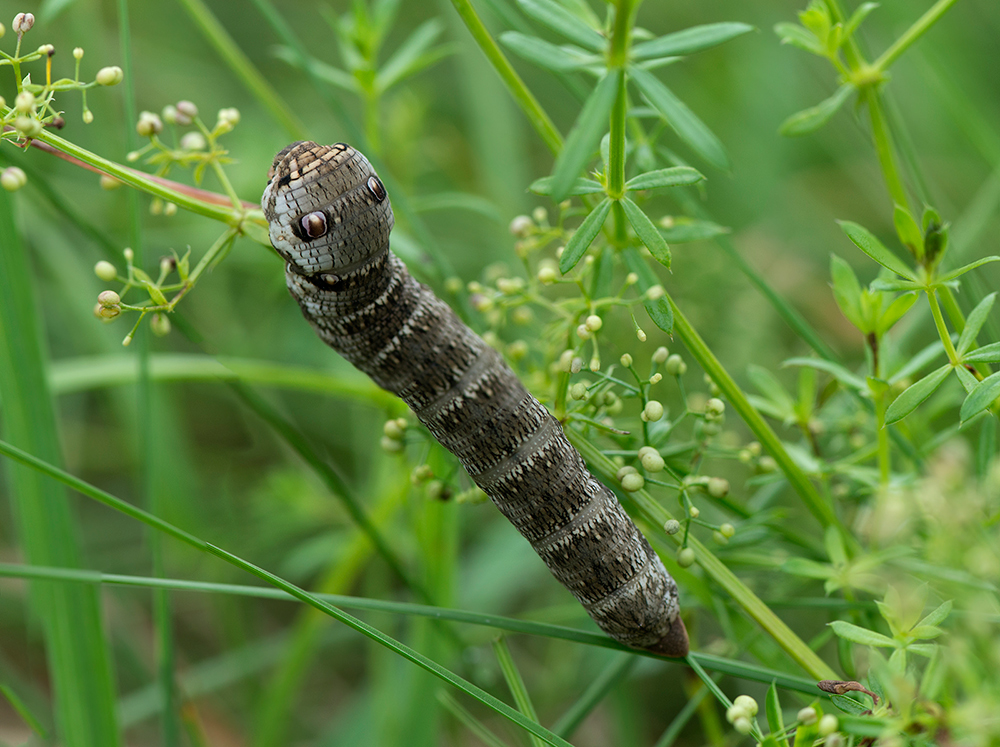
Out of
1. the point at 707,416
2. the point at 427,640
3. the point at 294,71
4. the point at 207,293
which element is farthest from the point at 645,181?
the point at 294,71

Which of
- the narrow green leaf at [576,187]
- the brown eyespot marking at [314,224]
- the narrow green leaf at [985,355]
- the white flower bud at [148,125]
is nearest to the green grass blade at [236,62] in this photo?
the white flower bud at [148,125]

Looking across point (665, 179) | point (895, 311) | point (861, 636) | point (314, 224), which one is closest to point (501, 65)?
point (665, 179)

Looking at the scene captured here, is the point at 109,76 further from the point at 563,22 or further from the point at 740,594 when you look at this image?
the point at 740,594

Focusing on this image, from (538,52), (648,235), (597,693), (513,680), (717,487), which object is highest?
(538,52)

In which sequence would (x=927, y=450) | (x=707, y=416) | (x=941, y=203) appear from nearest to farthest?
(x=707, y=416), (x=927, y=450), (x=941, y=203)

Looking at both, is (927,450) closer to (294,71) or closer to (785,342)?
(785,342)
